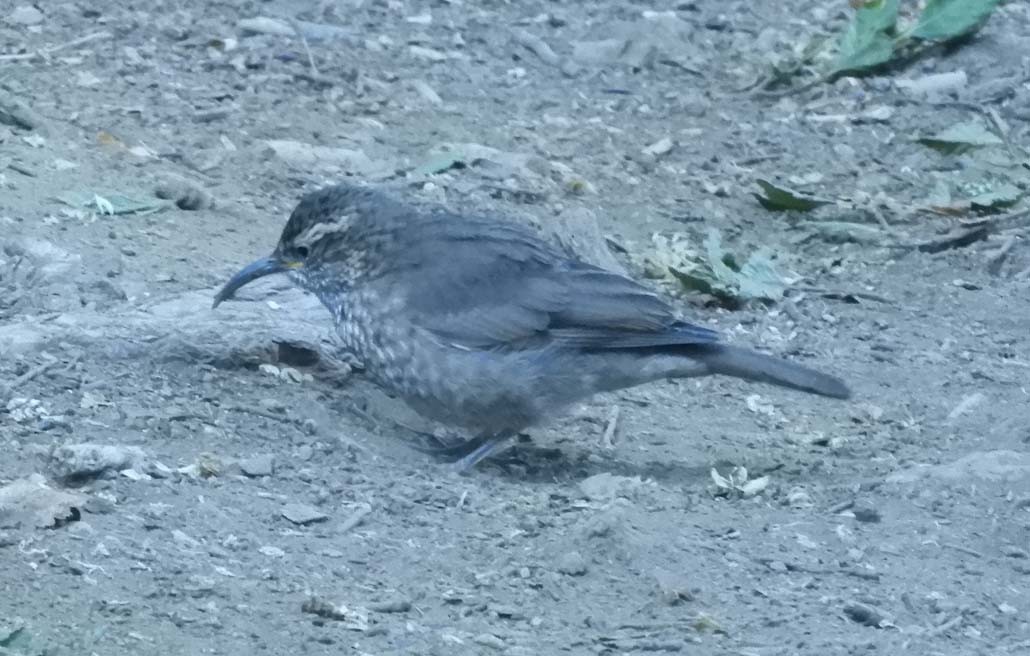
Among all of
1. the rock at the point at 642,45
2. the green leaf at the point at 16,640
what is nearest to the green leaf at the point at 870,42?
the rock at the point at 642,45

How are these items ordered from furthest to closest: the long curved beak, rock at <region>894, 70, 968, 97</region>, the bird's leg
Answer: rock at <region>894, 70, 968, 97</region>
the long curved beak
the bird's leg

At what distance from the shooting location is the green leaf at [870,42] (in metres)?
10.4

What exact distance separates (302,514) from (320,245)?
160cm

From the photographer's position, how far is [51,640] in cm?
429

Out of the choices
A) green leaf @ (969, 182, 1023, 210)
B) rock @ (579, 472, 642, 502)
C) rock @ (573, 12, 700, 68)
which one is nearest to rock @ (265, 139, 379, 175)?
rock @ (573, 12, 700, 68)

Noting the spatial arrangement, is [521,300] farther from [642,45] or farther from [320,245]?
[642,45]

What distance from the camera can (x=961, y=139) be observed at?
30.8 feet

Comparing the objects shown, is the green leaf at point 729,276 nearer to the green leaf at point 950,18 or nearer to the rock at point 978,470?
the rock at point 978,470

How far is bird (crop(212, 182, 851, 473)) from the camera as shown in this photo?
639 centimetres

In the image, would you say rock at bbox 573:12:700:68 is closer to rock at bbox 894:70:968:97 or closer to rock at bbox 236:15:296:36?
rock at bbox 894:70:968:97

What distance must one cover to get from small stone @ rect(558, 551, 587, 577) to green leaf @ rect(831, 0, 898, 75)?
5938 mm

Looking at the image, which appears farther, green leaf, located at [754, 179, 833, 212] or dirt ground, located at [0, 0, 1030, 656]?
green leaf, located at [754, 179, 833, 212]

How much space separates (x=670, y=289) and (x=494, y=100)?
232 cm

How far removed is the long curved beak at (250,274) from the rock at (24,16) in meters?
3.72
